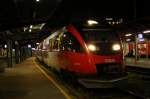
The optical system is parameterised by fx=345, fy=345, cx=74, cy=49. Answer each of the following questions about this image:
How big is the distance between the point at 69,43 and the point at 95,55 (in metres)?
1.69

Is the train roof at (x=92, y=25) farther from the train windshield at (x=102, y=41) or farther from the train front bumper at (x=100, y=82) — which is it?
the train front bumper at (x=100, y=82)

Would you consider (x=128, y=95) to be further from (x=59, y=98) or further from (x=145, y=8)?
(x=145, y=8)

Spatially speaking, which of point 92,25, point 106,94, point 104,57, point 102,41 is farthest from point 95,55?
point 106,94

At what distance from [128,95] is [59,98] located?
9.16 feet

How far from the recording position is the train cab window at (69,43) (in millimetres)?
13367

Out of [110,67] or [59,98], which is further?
[110,67]

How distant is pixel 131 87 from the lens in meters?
14.8

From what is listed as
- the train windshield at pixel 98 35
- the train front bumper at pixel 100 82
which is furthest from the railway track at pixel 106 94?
the train windshield at pixel 98 35

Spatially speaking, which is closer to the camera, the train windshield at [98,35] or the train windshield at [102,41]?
the train windshield at [102,41]

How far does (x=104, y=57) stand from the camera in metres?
12.9

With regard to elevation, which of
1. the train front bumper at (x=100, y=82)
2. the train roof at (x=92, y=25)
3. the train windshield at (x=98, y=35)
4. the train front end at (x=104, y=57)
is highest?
the train roof at (x=92, y=25)

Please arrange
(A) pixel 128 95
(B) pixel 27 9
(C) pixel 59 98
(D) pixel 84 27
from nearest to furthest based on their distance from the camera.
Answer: (C) pixel 59 98 → (A) pixel 128 95 → (D) pixel 84 27 → (B) pixel 27 9

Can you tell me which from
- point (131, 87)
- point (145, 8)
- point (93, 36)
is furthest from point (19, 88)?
point (145, 8)

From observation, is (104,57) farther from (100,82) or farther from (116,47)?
(100,82)
